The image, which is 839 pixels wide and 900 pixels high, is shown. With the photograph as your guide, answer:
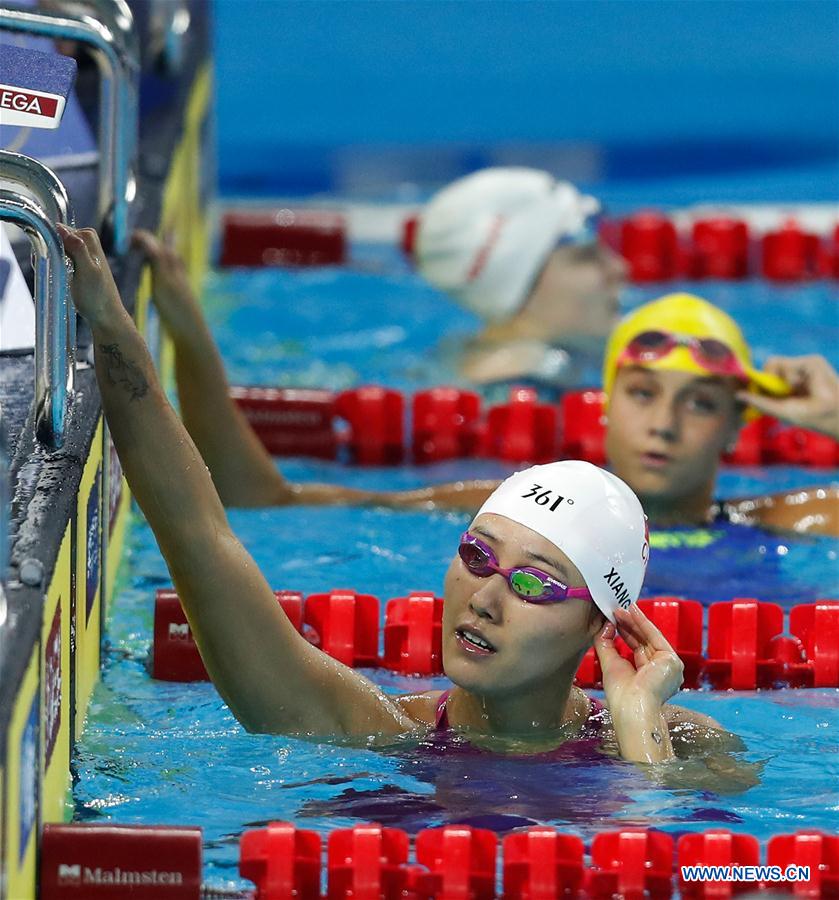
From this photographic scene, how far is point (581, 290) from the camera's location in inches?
254

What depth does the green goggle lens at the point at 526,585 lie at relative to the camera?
3.36m

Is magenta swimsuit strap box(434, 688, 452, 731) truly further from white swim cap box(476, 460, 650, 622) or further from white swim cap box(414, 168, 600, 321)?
white swim cap box(414, 168, 600, 321)

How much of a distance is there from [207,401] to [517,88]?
8.37m

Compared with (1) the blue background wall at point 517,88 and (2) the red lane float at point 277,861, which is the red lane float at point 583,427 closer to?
(2) the red lane float at point 277,861

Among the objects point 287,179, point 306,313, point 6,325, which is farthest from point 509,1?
point 6,325

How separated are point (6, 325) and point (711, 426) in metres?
1.88

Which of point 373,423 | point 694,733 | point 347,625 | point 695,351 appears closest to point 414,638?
point 347,625

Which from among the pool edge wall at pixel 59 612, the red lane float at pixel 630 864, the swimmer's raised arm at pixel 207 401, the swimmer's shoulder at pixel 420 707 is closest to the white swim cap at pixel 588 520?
the swimmer's shoulder at pixel 420 707

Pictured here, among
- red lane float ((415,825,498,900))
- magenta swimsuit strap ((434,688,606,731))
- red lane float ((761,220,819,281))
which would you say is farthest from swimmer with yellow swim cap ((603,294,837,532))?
red lane float ((761,220,819,281))

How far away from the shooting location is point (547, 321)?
6.50m

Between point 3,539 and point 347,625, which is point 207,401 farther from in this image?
point 3,539

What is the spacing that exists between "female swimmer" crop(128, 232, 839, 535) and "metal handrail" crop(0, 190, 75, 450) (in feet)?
4.29

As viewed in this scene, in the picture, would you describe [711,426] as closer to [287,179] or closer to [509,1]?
[287,179]

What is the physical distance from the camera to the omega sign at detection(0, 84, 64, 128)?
314 centimetres
